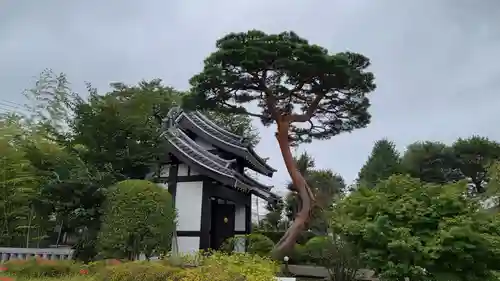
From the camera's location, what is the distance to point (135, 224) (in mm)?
7703

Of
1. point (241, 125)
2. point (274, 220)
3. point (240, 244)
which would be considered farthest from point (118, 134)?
point (274, 220)

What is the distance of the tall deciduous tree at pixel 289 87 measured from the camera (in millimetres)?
10406

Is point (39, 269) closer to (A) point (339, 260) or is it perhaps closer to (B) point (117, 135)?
(B) point (117, 135)

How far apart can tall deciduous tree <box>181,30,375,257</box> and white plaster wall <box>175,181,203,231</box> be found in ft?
7.64

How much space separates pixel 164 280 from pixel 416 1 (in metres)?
6.86

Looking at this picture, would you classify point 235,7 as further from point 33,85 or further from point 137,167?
point 33,85

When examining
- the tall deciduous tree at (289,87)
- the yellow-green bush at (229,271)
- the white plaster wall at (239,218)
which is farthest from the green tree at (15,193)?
the white plaster wall at (239,218)

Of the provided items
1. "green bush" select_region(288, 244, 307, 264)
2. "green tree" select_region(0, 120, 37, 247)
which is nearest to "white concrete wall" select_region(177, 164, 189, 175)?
"green tree" select_region(0, 120, 37, 247)

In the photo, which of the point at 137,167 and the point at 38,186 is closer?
the point at 38,186

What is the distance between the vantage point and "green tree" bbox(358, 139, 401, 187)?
2142 cm

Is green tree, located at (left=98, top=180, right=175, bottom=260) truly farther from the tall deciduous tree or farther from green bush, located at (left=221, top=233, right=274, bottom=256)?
the tall deciduous tree

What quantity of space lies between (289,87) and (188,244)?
530 cm

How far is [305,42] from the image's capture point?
10836 millimetres

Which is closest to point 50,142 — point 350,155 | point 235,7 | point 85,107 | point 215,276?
point 85,107
